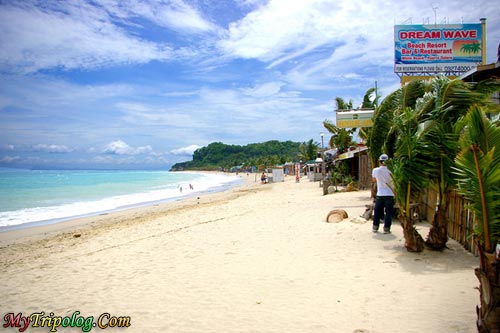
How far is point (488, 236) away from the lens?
2.78 meters

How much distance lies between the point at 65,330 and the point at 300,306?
253 cm

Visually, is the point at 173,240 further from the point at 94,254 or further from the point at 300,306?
the point at 300,306

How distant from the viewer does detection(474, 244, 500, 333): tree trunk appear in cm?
256

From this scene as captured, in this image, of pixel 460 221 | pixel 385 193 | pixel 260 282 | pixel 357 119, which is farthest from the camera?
pixel 357 119

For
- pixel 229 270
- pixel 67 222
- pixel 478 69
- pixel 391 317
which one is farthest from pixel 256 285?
pixel 67 222

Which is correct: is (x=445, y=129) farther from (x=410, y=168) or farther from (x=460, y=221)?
(x=460, y=221)

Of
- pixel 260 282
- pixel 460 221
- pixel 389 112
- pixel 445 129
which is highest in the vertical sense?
pixel 389 112

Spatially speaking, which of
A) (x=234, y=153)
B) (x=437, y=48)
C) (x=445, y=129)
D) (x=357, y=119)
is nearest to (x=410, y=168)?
(x=445, y=129)

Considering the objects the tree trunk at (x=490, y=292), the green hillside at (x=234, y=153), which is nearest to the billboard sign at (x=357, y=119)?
the tree trunk at (x=490, y=292)

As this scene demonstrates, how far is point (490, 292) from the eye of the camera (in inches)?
101

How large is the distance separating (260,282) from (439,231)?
9.18 ft

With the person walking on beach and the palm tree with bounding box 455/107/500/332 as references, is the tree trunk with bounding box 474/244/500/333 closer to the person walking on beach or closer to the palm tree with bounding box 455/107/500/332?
the palm tree with bounding box 455/107/500/332

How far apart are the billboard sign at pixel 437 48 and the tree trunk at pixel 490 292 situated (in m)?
20.9

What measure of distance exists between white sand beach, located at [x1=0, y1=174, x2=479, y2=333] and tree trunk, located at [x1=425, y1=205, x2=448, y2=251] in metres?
0.14
